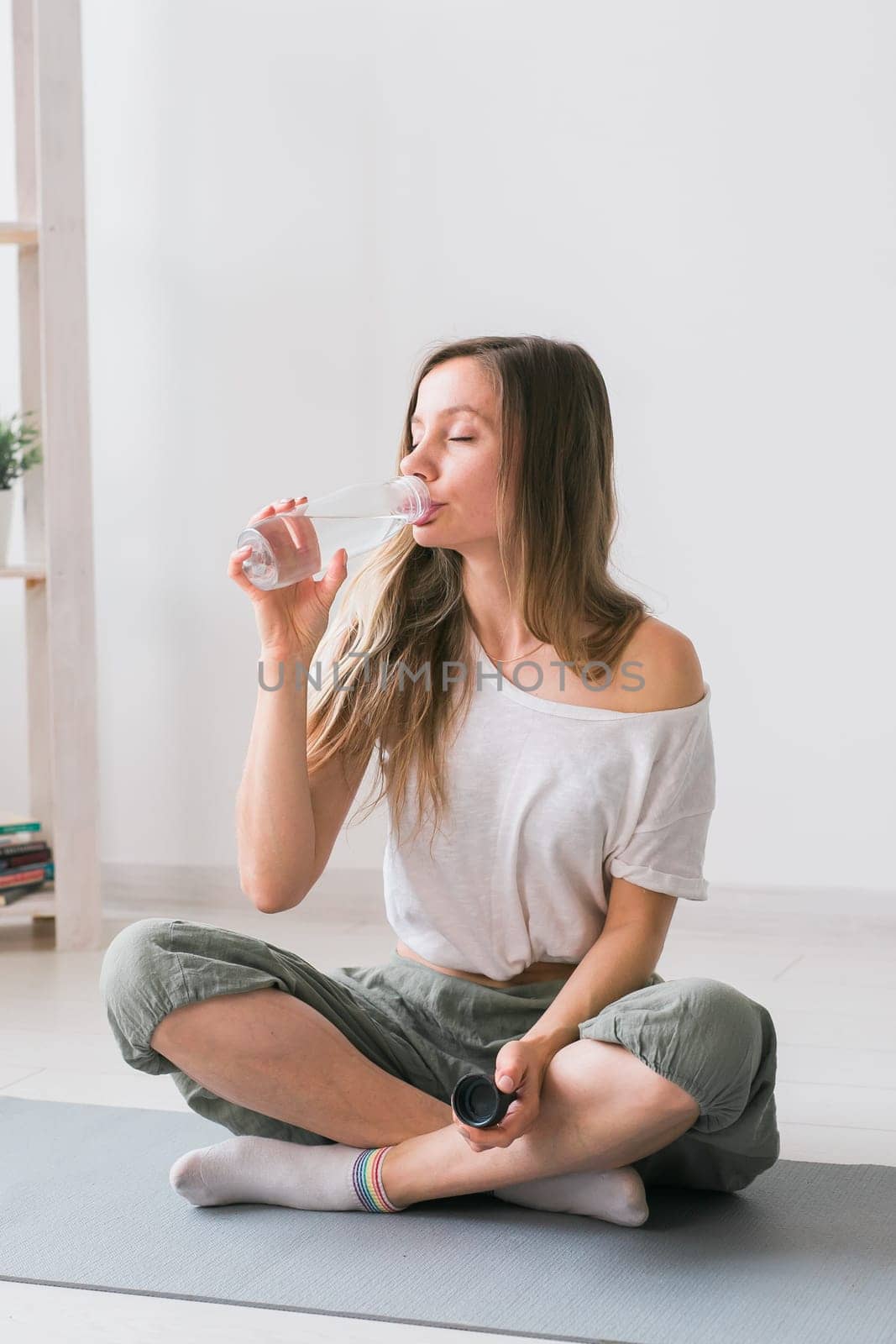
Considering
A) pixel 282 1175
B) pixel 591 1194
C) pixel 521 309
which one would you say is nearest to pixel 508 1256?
pixel 591 1194

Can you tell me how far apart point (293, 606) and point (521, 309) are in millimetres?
1280

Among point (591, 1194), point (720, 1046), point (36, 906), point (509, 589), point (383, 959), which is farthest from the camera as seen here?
point (36, 906)

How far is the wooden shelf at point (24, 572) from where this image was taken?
2244 millimetres

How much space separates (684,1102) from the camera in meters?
1.08

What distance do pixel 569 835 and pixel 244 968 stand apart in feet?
0.90

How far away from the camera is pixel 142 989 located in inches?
45.4

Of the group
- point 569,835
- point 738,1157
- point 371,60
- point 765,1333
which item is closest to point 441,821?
point 569,835

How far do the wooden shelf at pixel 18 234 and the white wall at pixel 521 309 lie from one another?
314mm

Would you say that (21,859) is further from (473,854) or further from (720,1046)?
(720,1046)

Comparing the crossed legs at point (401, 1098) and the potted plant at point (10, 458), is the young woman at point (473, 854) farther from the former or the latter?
the potted plant at point (10, 458)

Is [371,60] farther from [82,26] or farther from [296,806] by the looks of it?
[296,806]

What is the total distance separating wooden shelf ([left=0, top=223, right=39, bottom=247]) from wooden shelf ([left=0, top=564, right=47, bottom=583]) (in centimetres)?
47

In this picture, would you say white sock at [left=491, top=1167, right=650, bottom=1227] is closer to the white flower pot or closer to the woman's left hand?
the woman's left hand

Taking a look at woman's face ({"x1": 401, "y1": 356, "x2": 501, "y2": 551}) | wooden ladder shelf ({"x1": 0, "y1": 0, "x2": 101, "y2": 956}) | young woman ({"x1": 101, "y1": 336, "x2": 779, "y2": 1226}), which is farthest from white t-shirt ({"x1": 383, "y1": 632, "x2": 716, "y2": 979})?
wooden ladder shelf ({"x1": 0, "y1": 0, "x2": 101, "y2": 956})
